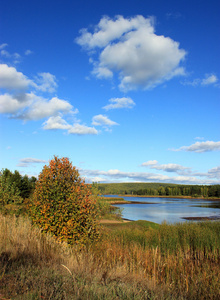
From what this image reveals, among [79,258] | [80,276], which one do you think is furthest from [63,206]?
[80,276]

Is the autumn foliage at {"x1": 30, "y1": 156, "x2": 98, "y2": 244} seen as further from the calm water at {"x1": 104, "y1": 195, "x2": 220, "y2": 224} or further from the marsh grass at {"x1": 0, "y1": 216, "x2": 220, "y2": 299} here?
the calm water at {"x1": 104, "y1": 195, "x2": 220, "y2": 224}

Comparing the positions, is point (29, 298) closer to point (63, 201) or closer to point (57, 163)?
point (63, 201)

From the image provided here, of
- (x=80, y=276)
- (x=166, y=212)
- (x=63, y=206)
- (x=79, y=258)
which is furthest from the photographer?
(x=166, y=212)

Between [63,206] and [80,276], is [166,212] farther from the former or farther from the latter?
[80,276]

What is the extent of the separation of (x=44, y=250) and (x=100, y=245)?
251 centimetres

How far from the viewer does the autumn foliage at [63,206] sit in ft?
27.3

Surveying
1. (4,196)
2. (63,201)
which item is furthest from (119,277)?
(4,196)

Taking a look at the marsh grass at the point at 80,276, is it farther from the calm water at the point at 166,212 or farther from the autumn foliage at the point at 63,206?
the calm water at the point at 166,212

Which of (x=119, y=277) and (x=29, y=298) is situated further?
(x=119, y=277)

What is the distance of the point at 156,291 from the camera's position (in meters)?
4.25

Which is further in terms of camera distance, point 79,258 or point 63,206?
point 63,206

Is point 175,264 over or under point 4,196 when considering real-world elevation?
under

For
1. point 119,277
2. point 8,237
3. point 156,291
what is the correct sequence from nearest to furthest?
point 156,291 < point 119,277 < point 8,237

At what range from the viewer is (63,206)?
8.35 meters
